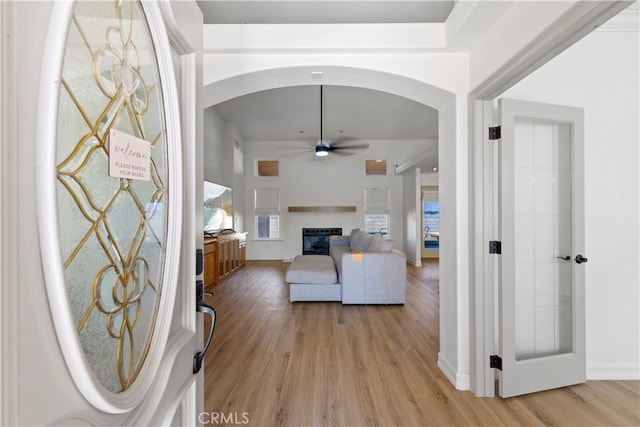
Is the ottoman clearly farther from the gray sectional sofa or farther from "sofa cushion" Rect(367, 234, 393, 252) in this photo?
"sofa cushion" Rect(367, 234, 393, 252)

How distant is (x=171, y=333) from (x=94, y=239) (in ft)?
1.29

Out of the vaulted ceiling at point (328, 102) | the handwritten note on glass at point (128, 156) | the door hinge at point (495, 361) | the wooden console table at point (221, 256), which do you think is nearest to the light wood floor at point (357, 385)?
the door hinge at point (495, 361)

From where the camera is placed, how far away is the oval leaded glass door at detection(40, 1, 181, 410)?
48 cm

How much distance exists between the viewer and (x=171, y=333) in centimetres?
82

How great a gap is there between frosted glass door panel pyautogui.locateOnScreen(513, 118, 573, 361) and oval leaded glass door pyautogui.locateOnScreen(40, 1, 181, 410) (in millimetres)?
2324

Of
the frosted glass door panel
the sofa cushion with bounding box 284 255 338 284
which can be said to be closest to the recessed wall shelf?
the sofa cushion with bounding box 284 255 338 284

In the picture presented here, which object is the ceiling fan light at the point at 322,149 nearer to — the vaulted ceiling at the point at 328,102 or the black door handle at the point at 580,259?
the vaulted ceiling at the point at 328,102

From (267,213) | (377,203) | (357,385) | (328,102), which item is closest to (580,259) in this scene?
(357,385)

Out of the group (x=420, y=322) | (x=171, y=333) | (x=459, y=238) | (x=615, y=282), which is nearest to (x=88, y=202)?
(x=171, y=333)

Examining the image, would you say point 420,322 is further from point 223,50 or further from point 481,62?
point 223,50

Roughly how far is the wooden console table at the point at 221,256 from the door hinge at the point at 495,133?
165 inches

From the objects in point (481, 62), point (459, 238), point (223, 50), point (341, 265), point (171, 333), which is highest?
point (223, 50)

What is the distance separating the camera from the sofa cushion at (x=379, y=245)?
13.7 ft

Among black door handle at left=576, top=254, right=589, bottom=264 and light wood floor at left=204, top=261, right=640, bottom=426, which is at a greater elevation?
black door handle at left=576, top=254, right=589, bottom=264
